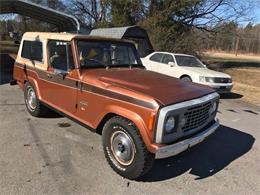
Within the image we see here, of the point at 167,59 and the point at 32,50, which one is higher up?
the point at 32,50

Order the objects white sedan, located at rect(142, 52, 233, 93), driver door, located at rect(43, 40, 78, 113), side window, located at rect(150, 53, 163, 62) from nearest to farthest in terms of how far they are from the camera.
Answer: driver door, located at rect(43, 40, 78, 113)
white sedan, located at rect(142, 52, 233, 93)
side window, located at rect(150, 53, 163, 62)

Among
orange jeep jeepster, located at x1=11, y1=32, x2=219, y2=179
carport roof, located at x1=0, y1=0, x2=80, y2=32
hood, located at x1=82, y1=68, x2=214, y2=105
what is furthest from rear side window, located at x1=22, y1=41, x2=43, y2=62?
carport roof, located at x1=0, y1=0, x2=80, y2=32

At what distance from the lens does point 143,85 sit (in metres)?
4.21

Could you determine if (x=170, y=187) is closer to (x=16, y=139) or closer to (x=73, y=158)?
(x=73, y=158)

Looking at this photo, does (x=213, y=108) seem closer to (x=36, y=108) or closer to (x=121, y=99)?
(x=121, y=99)

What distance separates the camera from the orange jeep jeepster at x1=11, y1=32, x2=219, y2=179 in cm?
362

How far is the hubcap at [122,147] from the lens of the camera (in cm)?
392

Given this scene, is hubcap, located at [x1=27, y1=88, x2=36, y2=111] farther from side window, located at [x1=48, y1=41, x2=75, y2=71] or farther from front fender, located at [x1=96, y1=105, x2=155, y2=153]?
front fender, located at [x1=96, y1=105, x2=155, y2=153]

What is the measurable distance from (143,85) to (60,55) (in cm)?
189

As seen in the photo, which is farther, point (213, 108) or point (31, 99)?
point (31, 99)

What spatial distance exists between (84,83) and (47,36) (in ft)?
5.85

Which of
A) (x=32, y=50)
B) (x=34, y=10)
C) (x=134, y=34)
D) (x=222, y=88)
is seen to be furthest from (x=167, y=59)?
(x=34, y=10)

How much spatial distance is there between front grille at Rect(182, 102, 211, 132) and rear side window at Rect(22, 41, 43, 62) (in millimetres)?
3411

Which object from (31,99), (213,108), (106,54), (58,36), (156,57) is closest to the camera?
(213,108)
